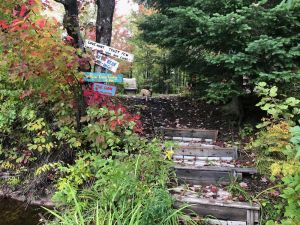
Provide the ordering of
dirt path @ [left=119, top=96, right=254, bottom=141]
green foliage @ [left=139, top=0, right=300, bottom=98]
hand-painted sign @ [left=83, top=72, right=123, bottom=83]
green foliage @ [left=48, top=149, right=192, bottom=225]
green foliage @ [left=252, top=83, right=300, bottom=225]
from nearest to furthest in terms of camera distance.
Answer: green foliage @ [left=252, top=83, right=300, bottom=225] → green foliage @ [left=48, top=149, right=192, bottom=225] → hand-painted sign @ [left=83, top=72, right=123, bottom=83] → green foliage @ [left=139, top=0, right=300, bottom=98] → dirt path @ [left=119, top=96, right=254, bottom=141]

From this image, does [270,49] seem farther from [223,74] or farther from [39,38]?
[39,38]

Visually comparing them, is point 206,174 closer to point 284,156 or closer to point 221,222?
point 221,222

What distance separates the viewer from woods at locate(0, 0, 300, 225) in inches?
132

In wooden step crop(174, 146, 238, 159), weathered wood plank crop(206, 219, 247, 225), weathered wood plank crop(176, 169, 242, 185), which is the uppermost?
wooden step crop(174, 146, 238, 159)

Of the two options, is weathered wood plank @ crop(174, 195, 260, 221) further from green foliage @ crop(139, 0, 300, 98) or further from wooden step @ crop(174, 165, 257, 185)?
green foliage @ crop(139, 0, 300, 98)

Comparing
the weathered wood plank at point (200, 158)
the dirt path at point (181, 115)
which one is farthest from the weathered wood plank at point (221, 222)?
the dirt path at point (181, 115)

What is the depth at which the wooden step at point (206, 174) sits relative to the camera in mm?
4008

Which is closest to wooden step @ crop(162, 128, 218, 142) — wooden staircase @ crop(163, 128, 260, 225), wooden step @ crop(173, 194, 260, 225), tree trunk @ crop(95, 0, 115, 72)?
wooden staircase @ crop(163, 128, 260, 225)

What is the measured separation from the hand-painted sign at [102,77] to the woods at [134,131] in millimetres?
17

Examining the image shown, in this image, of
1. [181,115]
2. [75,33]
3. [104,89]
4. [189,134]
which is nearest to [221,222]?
[189,134]

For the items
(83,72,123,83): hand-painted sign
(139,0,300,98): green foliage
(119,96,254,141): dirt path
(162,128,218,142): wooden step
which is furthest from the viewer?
(119,96,254,141): dirt path

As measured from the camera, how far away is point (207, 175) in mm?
4070

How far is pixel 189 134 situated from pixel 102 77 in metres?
2.30

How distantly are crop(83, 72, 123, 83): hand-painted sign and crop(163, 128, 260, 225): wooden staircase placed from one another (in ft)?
5.32
